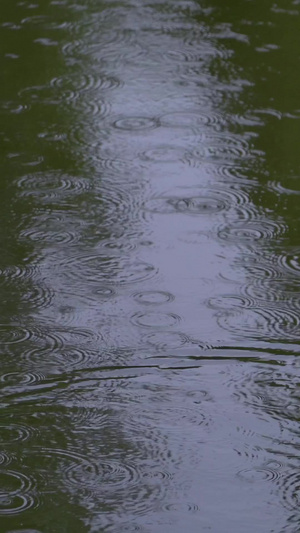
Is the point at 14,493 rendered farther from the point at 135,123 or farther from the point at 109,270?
the point at 135,123

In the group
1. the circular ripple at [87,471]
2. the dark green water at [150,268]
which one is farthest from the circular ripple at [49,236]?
the circular ripple at [87,471]

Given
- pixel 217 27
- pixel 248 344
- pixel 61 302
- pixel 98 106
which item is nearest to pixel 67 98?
pixel 98 106

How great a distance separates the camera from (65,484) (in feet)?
5.59

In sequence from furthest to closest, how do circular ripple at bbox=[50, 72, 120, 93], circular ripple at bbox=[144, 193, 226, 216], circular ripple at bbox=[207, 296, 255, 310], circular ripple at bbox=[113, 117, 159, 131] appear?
circular ripple at bbox=[50, 72, 120, 93], circular ripple at bbox=[113, 117, 159, 131], circular ripple at bbox=[144, 193, 226, 216], circular ripple at bbox=[207, 296, 255, 310]

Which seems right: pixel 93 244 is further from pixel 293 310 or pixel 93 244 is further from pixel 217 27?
pixel 217 27

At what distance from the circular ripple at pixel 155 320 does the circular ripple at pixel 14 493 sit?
52cm

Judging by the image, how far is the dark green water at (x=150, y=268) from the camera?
172cm

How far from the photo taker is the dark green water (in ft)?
5.63

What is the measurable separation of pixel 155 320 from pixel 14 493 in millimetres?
589

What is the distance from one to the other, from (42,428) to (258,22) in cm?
215

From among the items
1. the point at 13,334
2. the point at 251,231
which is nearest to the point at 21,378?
the point at 13,334

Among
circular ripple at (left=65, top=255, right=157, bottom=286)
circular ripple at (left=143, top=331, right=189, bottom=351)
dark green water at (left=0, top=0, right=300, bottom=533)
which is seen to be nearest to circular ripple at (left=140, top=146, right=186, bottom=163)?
dark green water at (left=0, top=0, right=300, bottom=533)

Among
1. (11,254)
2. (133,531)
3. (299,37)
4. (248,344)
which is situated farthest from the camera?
(299,37)

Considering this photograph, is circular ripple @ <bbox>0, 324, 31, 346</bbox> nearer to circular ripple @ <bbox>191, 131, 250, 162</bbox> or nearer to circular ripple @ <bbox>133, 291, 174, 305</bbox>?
circular ripple @ <bbox>133, 291, 174, 305</bbox>
